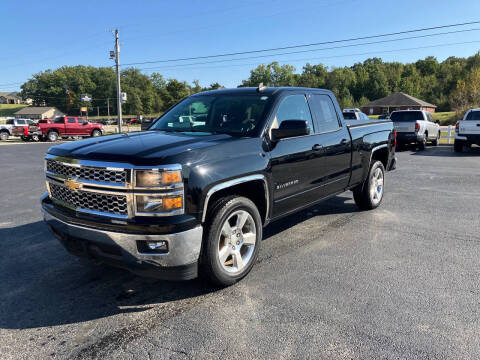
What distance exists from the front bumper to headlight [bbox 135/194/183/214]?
0.20 meters

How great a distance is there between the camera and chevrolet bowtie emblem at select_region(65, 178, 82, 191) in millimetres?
3219

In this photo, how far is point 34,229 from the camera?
5.51 m

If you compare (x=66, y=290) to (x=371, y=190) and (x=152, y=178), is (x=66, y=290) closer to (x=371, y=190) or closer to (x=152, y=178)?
(x=152, y=178)

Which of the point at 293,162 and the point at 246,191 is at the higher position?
the point at 293,162

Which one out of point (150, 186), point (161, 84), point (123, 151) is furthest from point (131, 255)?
point (161, 84)

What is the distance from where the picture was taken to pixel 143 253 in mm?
2965

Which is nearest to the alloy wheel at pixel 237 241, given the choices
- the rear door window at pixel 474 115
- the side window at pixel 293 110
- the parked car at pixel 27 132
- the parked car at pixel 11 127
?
the side window at pixel 293 110

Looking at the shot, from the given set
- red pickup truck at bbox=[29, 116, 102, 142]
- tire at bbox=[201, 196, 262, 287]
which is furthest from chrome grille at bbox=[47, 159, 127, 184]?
red pickup truck at bbox=[29, 116, 102, 142]

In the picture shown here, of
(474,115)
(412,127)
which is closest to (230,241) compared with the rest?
(412,127)

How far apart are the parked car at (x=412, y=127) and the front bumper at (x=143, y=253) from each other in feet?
51.3

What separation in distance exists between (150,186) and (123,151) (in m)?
0.45

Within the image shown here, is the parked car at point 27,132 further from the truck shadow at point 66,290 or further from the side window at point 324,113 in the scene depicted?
the side window at point 324,113

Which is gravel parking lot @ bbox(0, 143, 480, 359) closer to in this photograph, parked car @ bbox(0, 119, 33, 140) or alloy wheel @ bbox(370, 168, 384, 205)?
alloy wheel @ bbox(370, 168, 384, 205)

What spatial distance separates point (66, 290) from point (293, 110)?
310cm
